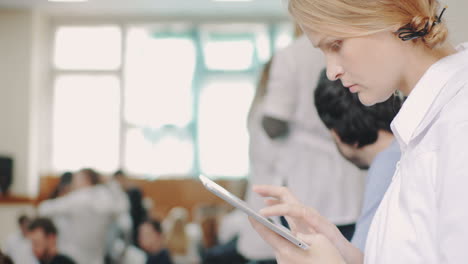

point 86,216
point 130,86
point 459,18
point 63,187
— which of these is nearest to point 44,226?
point 86,216

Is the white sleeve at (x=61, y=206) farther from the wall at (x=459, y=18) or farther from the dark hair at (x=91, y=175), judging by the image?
the wall at (x=459, y=18)

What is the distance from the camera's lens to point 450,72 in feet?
2.89

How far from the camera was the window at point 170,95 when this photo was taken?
28.8 feet

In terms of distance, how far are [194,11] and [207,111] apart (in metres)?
1.32

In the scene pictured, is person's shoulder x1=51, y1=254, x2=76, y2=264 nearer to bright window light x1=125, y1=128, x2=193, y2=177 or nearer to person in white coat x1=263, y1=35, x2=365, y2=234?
person in white coat x1=263, y1=35, x2=365, y2=234

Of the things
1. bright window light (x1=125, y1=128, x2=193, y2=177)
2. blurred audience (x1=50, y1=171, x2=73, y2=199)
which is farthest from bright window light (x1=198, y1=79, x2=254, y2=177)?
blurred audience (x1=50, y1=171, x2=73, y2=199)

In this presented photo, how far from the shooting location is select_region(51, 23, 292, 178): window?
877 centimetres

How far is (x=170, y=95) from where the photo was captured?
28.8 ft

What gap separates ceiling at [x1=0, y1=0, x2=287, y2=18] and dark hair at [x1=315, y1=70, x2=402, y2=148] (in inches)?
269

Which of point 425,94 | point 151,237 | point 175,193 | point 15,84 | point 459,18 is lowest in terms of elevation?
point 175,193

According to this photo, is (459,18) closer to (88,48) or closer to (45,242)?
(45,242)

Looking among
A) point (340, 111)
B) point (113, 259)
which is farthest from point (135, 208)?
point (340, 111)

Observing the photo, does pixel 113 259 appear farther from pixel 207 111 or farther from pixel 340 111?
pixel 207 111

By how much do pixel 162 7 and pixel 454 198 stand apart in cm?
797
